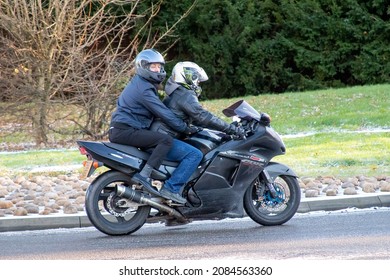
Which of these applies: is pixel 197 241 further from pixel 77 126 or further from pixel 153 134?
pixel 77 126

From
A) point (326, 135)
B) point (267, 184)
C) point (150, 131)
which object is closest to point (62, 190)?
point (150, 131)

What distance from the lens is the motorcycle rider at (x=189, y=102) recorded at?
9914 mm

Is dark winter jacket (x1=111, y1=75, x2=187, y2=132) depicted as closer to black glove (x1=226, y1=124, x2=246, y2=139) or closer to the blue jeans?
the blue jeans

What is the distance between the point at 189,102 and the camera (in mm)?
9961

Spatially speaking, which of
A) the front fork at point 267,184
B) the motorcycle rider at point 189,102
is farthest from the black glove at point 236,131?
the front fork at point 267,184

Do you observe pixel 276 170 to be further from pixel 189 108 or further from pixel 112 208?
pixel 112 208

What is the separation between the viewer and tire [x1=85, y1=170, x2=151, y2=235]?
9.70m

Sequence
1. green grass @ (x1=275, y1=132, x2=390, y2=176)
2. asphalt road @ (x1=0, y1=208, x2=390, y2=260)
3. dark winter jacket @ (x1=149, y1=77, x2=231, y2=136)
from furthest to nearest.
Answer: green grass @ (x1=275, y1=132, x2=390, y2=176), dark winter jacket @ (x1=149, y1=77, x2=231, y2=136), asphalt road @ (x1=0, y1=208, x2=390, y2=260)

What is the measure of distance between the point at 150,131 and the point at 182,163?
44 centimetres

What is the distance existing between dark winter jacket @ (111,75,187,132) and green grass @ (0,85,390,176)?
408 centimetres

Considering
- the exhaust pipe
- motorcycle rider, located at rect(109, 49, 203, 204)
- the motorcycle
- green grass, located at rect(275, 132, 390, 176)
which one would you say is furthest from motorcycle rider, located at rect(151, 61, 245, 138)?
green grass, located at rect(275, 132, 390, 176)

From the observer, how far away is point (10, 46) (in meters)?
19.9
